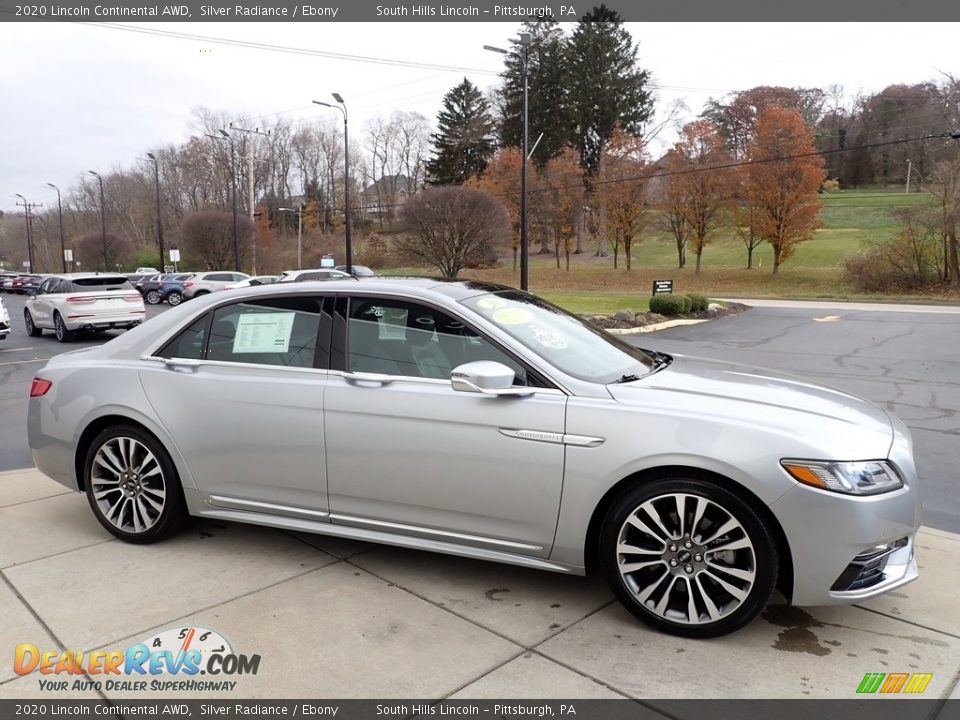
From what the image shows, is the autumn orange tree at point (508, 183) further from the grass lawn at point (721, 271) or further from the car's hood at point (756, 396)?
the car's hood at point (756, 396)

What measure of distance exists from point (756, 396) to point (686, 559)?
0.85m

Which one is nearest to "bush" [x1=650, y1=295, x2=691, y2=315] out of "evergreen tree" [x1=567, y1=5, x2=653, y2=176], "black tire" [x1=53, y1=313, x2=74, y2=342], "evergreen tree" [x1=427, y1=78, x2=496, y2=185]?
"black tire" [x1=53, y1=313, x2=74, y2=342]

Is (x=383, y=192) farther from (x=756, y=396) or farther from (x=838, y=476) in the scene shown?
(x=838, y=476)

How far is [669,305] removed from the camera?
20.0 m

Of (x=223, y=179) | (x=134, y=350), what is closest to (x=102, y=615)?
(x=134, y=350)

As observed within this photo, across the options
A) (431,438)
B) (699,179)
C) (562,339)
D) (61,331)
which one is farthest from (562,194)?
(431,438)

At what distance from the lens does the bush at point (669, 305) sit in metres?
20.0

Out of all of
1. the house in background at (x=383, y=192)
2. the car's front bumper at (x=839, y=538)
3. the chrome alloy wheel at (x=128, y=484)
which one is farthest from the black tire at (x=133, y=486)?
the house in background at (x=383, y=192)

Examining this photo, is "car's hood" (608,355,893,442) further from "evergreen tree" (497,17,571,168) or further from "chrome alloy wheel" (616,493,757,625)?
"evergreen tree" (497,17,571,168)

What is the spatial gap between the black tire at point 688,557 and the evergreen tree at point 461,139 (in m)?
63.9

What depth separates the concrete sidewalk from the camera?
263 cm

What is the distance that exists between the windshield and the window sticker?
3.42ft

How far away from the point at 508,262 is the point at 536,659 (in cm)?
5597

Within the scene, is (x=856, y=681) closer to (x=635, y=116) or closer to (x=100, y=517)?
(x=100, y=517)
